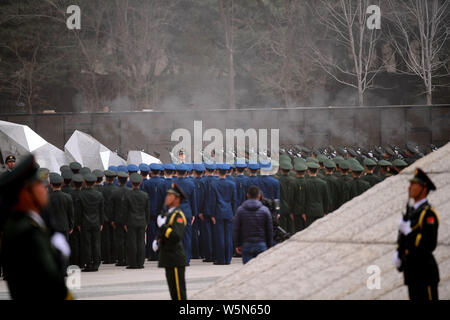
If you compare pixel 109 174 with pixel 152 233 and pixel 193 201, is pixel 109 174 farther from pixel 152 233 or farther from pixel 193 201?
pixel 193 201

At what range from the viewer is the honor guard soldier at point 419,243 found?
709 centimetres

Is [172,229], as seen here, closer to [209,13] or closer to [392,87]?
[392,87]

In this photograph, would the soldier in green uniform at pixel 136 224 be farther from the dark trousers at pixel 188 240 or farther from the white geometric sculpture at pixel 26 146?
the white geometric sculpture at pixel 26 146

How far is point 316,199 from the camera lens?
1627 cm

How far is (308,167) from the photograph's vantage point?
16625 mm

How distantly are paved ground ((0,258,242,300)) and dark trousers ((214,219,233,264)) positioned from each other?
217 millimetres

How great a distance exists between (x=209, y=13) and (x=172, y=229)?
36.9 meters

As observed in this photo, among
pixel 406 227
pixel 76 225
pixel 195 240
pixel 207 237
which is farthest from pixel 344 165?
pixel 406 227

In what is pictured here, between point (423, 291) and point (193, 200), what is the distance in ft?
30.6

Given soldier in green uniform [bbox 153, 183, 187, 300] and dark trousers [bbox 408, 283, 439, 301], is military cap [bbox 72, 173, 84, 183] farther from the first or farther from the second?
dark trousers [bbox 408, 283, 439, 301]

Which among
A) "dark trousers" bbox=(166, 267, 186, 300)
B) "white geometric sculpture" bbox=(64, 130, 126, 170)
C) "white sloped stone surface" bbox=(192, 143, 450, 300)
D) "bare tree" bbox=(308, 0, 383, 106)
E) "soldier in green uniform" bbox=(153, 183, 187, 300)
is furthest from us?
"bare tree" bbox=(308, 0, 383, 106)

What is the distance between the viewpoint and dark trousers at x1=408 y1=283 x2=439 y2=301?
23.7 feet

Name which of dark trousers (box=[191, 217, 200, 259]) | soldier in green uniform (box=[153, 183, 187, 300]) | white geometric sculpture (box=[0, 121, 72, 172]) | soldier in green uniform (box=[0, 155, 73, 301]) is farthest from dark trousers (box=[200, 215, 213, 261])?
soldier in green uniform (box=[0, 155, 73, 301])

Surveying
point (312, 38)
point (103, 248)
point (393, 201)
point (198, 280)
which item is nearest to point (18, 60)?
point (312, 38)
